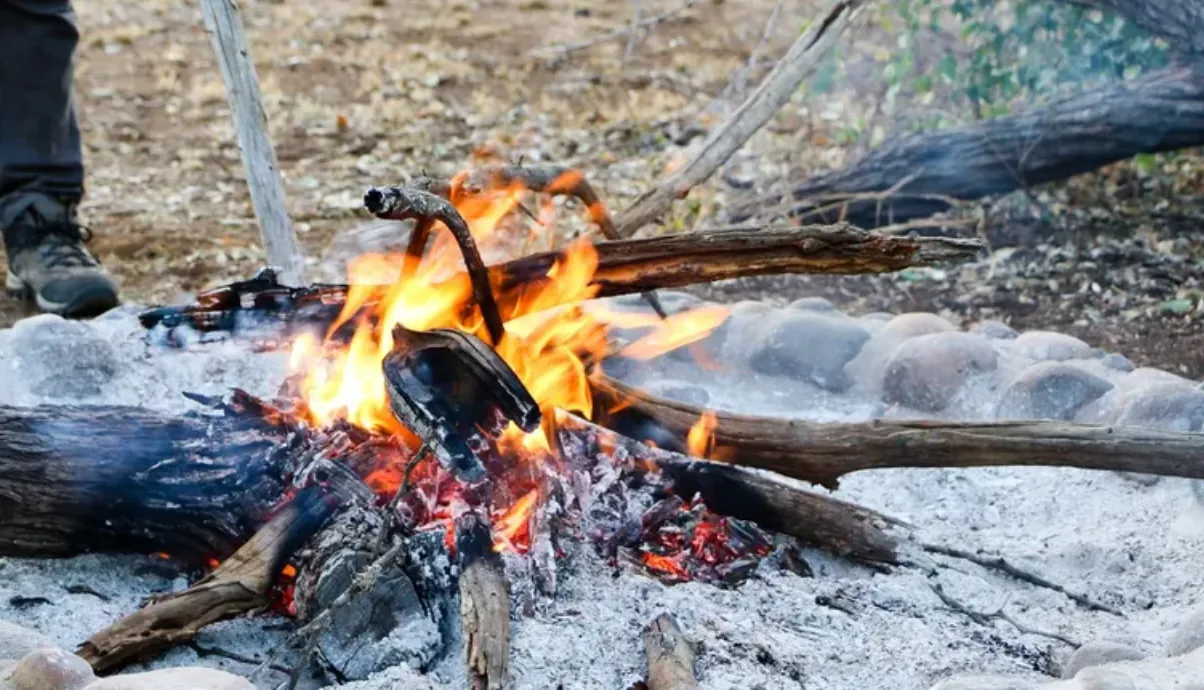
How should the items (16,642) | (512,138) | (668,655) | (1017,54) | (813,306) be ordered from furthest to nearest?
(512,138)
(1017,54)
(813,306)
(668,655)
(16,642)

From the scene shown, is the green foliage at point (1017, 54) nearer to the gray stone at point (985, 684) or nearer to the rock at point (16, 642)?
the gray stone at point (985, 684)

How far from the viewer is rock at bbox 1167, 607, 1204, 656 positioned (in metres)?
1.86

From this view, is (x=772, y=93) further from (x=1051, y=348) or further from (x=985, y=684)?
(x=985, y=684)

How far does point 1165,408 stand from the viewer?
2.71 meters

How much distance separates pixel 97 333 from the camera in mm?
3115

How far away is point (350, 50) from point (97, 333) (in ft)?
16.7

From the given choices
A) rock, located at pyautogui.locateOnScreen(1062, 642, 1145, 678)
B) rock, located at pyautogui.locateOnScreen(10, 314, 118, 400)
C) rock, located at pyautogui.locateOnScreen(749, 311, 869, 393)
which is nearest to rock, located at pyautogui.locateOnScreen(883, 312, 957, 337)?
rock, located at pyautogui.locateOnScreen(749, 311, 869, 393)

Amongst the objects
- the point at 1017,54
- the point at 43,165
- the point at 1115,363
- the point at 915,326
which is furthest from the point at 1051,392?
the point at 43,165

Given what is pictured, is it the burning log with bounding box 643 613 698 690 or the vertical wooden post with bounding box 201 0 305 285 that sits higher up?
the vertical wooden post with bounding box 201 0 305 285

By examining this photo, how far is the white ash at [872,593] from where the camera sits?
2078mm

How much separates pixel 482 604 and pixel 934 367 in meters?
1.42

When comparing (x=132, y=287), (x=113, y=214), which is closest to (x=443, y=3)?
(x=113, y=214)

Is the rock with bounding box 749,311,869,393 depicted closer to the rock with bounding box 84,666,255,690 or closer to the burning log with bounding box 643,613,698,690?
the burning log with bounding box 643,613,698,690

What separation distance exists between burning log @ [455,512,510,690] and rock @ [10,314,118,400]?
1205 millimetres
